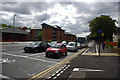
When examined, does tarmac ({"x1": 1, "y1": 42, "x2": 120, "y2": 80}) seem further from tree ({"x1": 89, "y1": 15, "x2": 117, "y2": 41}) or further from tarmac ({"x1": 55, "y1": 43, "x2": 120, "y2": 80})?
tree ({"x1": 89, "y1": 15, "x2": 117, "y2": 41})

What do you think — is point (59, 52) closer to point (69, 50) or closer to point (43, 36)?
point (69, 50)

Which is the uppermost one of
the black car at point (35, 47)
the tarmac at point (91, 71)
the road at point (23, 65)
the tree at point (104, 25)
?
the tree at point (104, 25)

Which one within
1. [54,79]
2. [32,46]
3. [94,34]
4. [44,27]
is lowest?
[54,79]

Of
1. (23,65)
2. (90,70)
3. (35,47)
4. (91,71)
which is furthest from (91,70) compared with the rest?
(35,47)

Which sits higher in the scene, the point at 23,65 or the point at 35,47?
the point at 35,47

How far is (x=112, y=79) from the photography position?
5445 millimetres

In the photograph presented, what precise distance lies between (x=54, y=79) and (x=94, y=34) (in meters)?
48.4

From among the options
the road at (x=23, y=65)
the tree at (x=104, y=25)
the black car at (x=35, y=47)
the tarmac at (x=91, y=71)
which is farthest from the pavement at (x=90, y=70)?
the tree at (x=104, y=25)

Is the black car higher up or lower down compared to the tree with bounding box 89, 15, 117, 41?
lower down

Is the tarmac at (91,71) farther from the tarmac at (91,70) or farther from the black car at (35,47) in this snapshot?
the black car at (35,47)

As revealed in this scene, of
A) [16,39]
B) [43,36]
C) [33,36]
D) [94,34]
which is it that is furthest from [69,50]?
[33,36]

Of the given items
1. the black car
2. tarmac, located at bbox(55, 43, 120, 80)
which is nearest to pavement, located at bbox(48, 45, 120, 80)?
tarmac, located at bbox(55, 43, 120, 80)

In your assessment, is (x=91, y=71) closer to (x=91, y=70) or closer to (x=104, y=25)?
→ (x=91, y=70)

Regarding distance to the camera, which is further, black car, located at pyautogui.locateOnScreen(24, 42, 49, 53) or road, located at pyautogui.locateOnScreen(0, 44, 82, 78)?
black car, located at pyautogui.locateOnScreen(24, 42, 49, 53)
